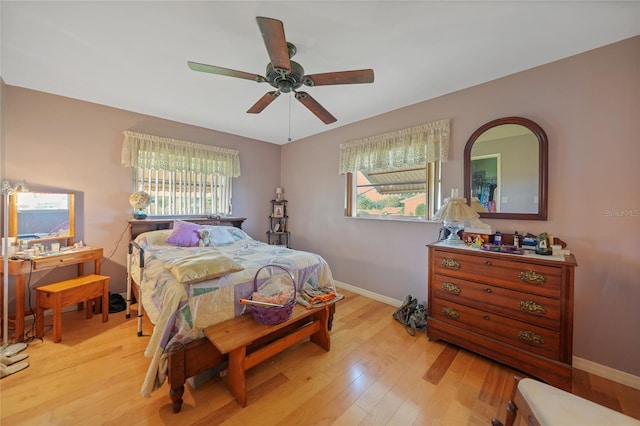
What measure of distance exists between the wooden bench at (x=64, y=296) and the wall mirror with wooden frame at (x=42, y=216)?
0.62 meters

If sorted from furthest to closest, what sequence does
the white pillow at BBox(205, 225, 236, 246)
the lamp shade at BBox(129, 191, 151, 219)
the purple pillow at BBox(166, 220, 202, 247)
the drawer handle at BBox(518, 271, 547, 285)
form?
the white pillow at BBox(205, 225, 236, 246)
the lamp shade at BBox(129, 191, 151, 219)
the purple pillow at BBox(166, 220, 202, 247)
the drawer handle at BBox(518, 271, 547, 285)

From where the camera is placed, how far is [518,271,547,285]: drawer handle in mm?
1710

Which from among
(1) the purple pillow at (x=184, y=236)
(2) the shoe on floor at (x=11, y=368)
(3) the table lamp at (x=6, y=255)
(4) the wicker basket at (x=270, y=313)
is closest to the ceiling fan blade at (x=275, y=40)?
(4) the wicker basket at (x=270, y=313)

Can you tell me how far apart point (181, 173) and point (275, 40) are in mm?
2923

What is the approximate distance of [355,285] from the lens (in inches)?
140

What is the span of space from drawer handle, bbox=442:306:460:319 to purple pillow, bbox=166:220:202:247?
2.89m

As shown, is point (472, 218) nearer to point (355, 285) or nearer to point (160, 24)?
point (355, 285)

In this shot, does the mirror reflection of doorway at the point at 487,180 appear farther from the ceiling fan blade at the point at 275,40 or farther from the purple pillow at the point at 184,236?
the purple pillow at the point at 184,236

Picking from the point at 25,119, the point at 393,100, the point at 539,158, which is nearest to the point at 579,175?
A: the point at 539,158

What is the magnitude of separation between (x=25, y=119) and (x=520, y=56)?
491cm

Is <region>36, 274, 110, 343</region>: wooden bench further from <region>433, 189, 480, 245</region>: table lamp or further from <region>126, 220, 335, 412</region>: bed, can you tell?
<region>433, 189, 480, 245</region>: table lamp

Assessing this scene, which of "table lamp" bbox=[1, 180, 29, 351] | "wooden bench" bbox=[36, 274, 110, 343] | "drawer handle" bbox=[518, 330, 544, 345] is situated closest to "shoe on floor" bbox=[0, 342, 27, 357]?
"table lamp" bbox=[1, 180, 29, 351]

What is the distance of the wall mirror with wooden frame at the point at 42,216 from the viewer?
94.8 inches

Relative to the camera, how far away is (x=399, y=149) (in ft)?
9.74
